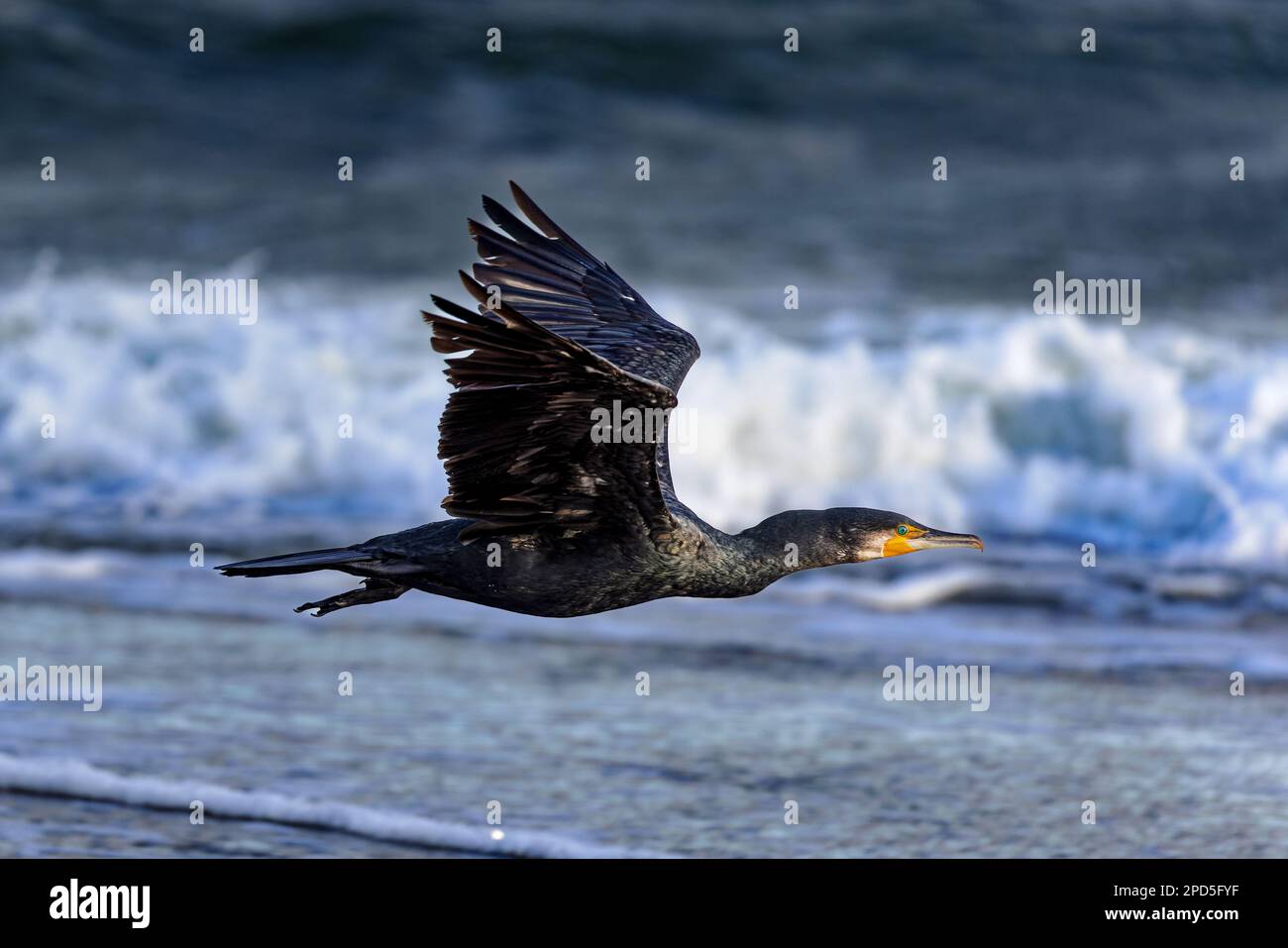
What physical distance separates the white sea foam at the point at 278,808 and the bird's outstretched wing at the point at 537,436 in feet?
5.28

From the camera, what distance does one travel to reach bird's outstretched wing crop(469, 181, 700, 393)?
5.66m

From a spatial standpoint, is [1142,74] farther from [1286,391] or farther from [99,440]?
[99,440]

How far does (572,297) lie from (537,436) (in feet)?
5.82

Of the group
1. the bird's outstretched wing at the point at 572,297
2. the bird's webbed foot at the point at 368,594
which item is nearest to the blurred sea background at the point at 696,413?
the bird's webbed foot at the point at 368,594

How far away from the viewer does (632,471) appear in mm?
4305

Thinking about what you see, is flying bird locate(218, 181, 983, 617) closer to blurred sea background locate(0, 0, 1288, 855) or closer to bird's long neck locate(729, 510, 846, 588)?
bird's long neck locate(729, 510, 846, 588)

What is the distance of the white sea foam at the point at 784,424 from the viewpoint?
11117 mm

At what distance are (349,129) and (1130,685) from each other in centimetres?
1093

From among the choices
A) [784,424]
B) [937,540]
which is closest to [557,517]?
[937,540]

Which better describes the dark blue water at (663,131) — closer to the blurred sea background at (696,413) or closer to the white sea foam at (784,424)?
the blurred sea background at (696,413)

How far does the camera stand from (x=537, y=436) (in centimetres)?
420

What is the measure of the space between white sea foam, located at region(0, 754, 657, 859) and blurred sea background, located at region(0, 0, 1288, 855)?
0.02 meters

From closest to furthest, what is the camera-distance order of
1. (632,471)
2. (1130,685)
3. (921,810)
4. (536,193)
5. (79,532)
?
(632,471)
(921,810)
(1130,685)
(79,532)
(536,193)
